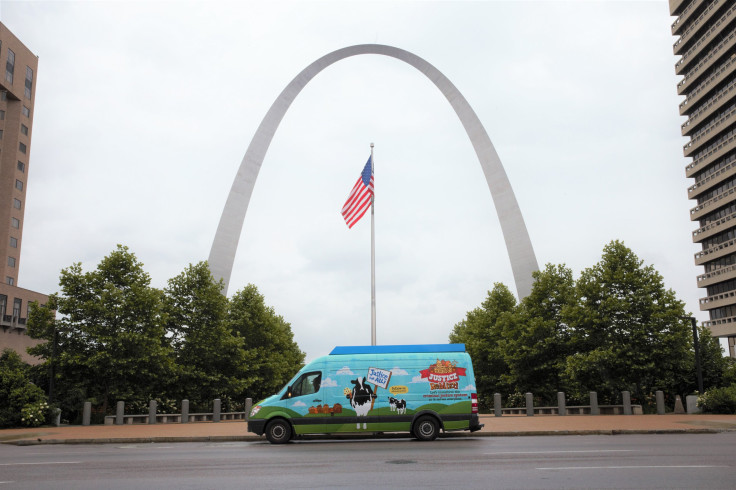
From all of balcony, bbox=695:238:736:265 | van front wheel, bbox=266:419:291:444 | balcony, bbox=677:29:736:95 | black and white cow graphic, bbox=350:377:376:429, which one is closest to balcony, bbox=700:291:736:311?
balcony, bbox=695:238:736:265

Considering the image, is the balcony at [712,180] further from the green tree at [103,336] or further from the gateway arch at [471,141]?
the green tree at [103,336]

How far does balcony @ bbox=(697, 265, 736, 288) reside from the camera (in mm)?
68431

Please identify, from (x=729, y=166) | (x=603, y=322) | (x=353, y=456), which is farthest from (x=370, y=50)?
(x=353, y=456)

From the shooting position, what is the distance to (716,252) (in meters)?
71.9

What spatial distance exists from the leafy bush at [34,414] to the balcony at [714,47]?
237 feet

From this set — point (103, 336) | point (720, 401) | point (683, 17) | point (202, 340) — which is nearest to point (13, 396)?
point (103, 336)

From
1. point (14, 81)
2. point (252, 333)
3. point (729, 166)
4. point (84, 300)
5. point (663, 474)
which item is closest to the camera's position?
point (663, 474)

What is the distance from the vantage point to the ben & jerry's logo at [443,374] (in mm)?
18984

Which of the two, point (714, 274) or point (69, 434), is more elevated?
point (714, 274)

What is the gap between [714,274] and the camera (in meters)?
72.4

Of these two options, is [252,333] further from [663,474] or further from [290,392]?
[663,474]

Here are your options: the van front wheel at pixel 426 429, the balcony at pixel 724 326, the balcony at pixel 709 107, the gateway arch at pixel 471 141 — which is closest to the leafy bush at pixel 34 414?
the van front wheel at pixel 426 429

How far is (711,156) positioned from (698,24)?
16.0 meters

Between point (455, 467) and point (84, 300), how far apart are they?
28.1 meters
